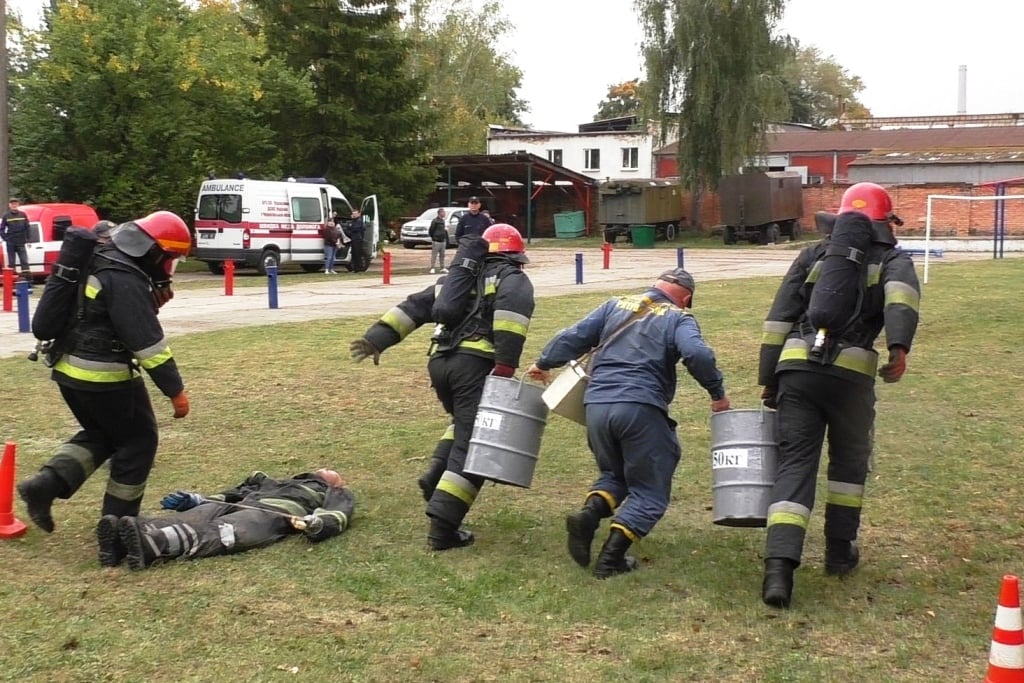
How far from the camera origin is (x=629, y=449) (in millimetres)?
5328

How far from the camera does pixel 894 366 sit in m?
5.04

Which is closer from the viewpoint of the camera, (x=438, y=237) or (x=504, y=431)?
(x=504, y=431)

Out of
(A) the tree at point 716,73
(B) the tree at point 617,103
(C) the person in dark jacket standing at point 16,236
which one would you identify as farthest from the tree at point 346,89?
(B) the tree at point 617,103

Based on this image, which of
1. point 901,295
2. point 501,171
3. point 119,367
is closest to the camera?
point 901,295

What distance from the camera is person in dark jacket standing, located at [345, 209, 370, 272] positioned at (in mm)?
27953

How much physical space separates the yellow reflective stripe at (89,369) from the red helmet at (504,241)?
6.47ft

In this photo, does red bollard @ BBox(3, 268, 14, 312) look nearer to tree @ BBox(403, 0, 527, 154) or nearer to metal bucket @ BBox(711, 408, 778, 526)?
metal bucket @ BBox(711, 408, 778, 526)

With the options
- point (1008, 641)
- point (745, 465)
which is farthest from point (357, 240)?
point (1008, 641)

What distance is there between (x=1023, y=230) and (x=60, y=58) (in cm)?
3192

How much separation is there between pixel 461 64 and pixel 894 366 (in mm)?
55981

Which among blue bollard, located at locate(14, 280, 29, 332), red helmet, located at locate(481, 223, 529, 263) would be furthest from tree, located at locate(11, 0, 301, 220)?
red helmet, located at locate(481, 223, 529, 263)

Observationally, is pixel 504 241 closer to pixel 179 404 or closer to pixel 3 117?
pixel 179 404

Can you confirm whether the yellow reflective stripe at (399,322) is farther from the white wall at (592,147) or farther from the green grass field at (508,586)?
the white wall at (592,147)

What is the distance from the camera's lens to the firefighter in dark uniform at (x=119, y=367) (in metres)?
5.42
